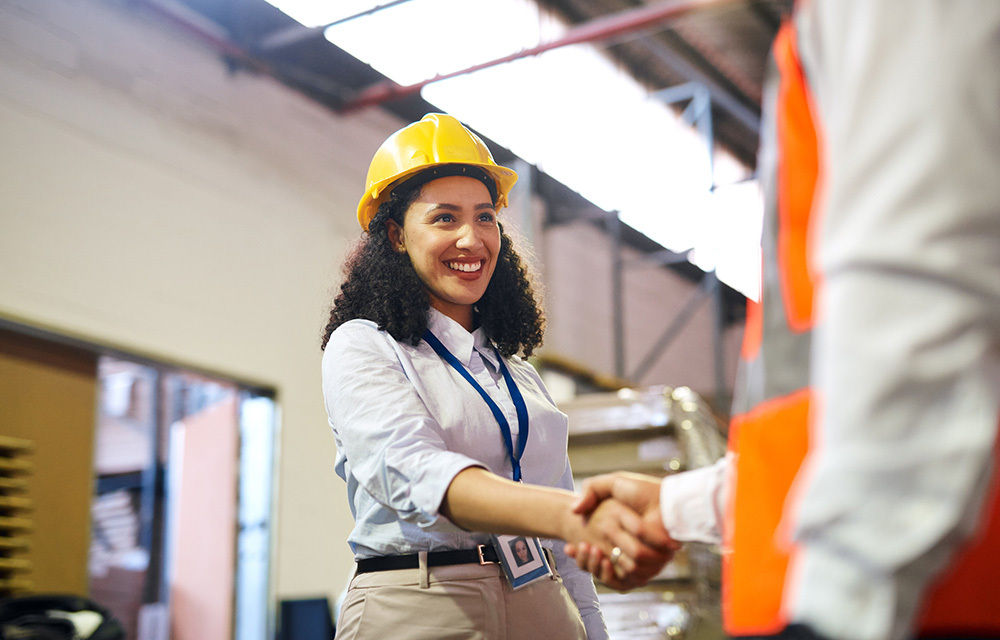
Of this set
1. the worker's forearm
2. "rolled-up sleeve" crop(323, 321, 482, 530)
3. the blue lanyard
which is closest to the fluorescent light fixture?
the blue lanyard

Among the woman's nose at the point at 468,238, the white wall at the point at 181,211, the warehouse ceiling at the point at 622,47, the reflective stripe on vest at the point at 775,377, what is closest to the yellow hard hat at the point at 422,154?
the woman's nose at the point at 468,238

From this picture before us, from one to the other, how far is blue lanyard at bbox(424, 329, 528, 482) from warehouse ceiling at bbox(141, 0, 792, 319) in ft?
16.7

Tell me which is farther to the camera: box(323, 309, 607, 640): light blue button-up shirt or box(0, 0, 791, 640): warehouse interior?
box(0, 0, 791, 640): warehouse interior

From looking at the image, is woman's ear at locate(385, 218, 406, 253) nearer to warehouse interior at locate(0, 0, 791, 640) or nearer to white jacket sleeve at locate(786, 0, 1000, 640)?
white jacket sleeve at locate(786, 0, 1000, 640)

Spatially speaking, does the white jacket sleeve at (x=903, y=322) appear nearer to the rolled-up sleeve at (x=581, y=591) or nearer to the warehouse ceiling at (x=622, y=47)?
the rolled-up sleeve at (x=581, y=591)

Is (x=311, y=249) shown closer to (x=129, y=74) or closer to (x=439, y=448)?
(x=129, y=74)

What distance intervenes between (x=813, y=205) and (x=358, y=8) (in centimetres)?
686

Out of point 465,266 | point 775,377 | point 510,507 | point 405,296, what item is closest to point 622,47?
point 465,266

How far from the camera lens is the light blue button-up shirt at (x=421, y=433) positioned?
1.73 meters

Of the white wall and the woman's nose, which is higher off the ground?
the white wall

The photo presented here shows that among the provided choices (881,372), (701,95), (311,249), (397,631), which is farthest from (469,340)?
(701,95)

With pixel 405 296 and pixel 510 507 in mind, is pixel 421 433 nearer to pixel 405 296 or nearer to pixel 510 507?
pixel 510 507

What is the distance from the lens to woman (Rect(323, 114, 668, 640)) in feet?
5.49

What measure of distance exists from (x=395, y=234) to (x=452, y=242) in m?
0.19
